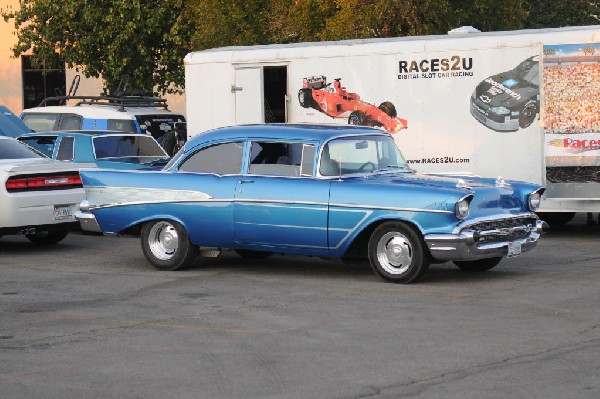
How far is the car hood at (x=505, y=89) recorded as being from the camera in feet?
57.6

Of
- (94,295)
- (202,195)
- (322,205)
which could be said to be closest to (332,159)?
(322,205)

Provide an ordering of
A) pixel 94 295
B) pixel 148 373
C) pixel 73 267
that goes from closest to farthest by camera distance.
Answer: pixel 148 373 → pixel 94 295 → pixel 73 267

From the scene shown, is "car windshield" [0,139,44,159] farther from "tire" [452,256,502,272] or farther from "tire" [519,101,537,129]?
"tire" [519,101,537,129]

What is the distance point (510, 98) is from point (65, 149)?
644cm

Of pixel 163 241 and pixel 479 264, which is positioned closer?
pixel 479 264

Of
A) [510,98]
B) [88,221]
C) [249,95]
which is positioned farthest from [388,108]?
[88,221]

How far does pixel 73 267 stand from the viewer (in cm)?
1452

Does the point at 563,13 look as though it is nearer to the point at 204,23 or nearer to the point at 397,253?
the point at 204,23

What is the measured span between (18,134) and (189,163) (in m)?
7.61

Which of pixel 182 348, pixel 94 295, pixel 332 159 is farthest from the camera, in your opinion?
pixel 332 159

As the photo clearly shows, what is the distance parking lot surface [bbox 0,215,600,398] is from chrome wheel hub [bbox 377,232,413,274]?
0.20 metres

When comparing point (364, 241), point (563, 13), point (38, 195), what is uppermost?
point (563, 13)

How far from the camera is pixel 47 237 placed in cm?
1711

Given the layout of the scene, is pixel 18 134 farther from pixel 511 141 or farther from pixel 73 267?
pixel 511 141
